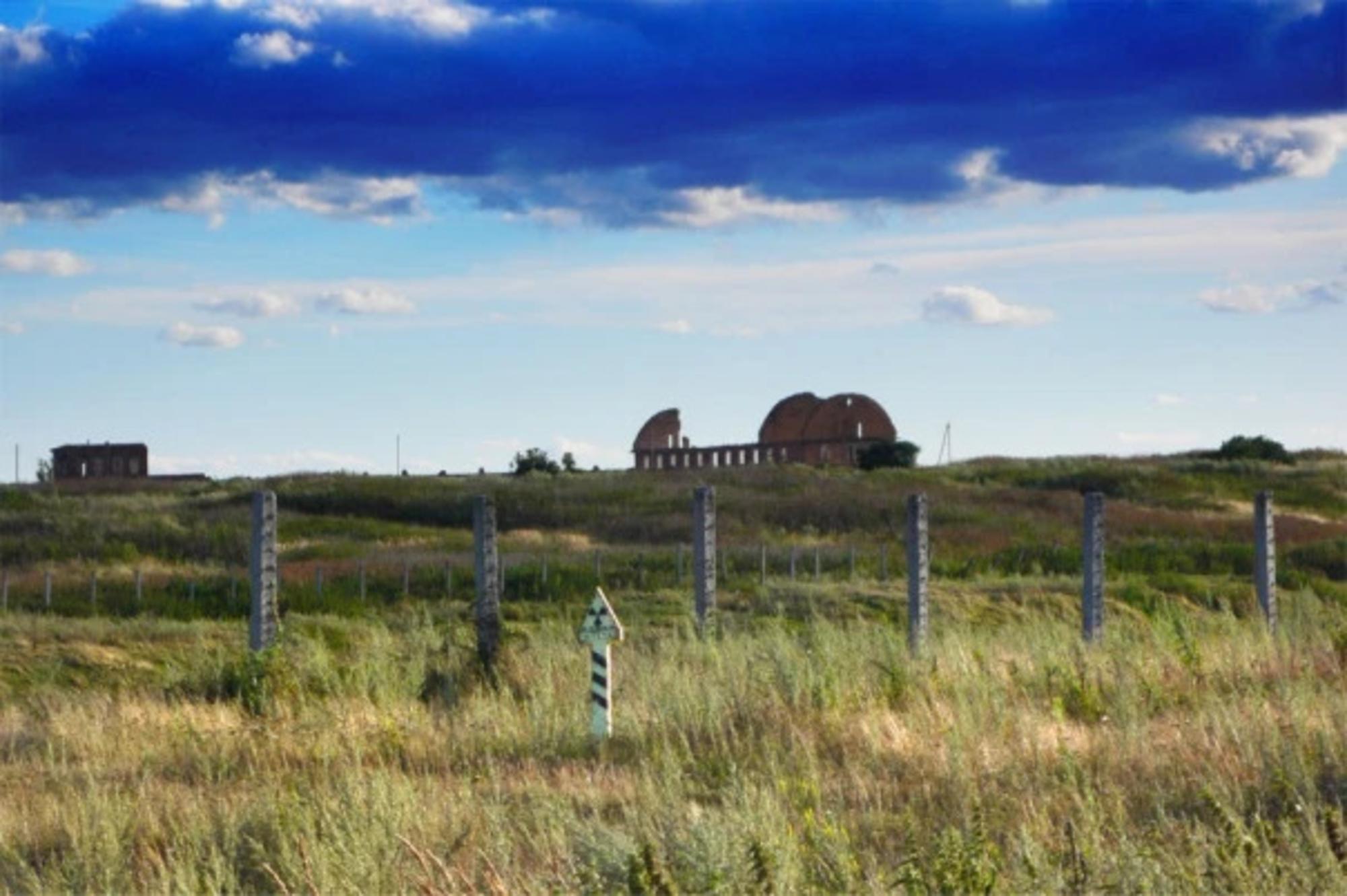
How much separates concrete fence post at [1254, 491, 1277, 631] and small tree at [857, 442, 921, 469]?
54431 mm

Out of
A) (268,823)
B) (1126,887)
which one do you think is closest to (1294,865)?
(1126,887)

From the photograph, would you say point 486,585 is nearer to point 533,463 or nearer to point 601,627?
point 601,627

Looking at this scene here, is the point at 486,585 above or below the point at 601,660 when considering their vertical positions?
above

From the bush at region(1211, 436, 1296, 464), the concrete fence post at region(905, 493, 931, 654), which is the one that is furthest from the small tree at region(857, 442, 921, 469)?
the concrete fence post at region(905, 493, 931, 654)

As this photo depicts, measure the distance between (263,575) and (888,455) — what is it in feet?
200

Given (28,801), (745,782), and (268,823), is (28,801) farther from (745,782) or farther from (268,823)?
(745,782)

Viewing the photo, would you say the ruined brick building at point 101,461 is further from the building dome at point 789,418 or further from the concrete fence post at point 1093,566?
the concrete fence post at point 1093,566

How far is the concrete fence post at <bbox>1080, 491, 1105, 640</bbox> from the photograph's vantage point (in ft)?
62.6

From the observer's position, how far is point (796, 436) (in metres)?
82.4

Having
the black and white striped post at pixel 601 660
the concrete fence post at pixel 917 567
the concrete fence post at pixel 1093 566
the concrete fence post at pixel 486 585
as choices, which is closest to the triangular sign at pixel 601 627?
the black and white striped post at pixel 601 660

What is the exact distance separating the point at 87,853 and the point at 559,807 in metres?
2.28

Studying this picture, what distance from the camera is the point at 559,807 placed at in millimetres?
9812

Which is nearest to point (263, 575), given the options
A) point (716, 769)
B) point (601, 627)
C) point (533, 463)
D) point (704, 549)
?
point (601, 627)

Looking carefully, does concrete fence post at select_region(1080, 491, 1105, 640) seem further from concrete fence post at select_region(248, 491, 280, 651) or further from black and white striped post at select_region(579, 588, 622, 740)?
concrete fence post at select_region(248, 491, 280, 651)
